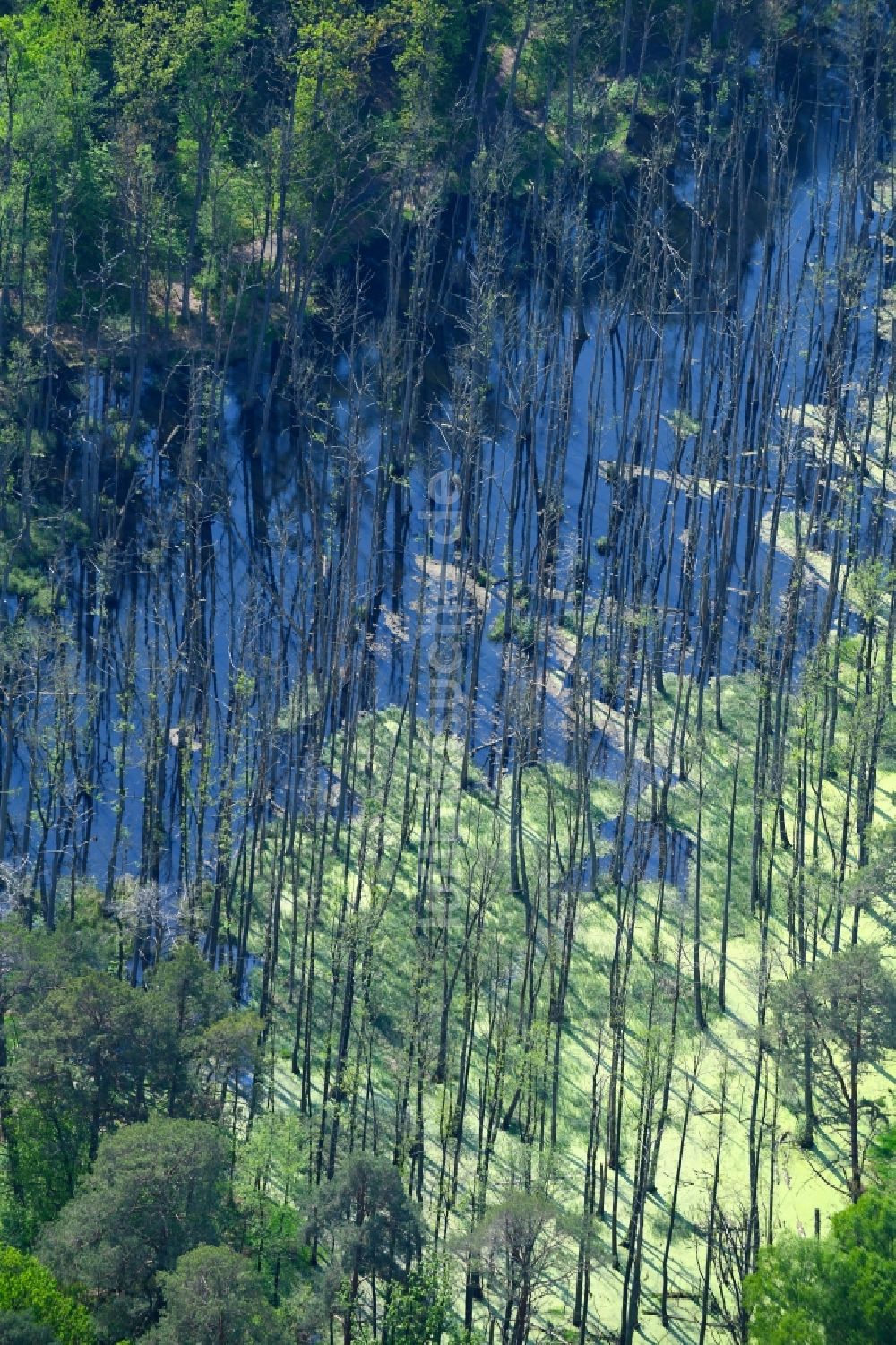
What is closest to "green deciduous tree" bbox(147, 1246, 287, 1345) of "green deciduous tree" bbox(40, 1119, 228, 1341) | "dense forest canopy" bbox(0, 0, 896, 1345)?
"dense forest canopy" bbox(0, 0, 896, 1345)

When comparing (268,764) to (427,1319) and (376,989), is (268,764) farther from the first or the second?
(427,1319)

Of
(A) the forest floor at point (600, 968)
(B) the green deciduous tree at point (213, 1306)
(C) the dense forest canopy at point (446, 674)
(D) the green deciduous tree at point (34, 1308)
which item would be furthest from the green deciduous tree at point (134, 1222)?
(A) the forest floor at point (600, 968)

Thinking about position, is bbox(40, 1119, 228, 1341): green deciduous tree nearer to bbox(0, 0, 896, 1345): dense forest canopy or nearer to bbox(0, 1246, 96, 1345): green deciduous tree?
bbox(0, 0, 896, 1345): dense forest canopy

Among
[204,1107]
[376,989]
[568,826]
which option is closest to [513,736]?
[568,826]

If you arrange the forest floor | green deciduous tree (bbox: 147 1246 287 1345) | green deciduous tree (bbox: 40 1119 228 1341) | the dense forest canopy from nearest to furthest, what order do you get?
green deciduous tree (bbox: 147 1246 287 1345), green deciduous tree (bbox: 40 1119 228 1341), the dense forest canopy, the forest floor

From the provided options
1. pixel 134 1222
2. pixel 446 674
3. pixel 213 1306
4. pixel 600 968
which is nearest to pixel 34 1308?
pixel 134 1222

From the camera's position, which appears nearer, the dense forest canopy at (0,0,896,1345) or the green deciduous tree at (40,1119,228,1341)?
the green deciduous tree at (40,1119,228,1341)

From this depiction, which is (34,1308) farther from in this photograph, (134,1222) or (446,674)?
(446,674)

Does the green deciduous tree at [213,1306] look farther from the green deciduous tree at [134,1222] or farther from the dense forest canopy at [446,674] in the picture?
the green deciduous tree at [134,1222]

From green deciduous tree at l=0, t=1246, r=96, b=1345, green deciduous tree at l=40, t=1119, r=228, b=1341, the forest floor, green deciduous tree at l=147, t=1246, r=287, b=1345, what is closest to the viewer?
green deciduous tree at l=0, t=1246, r=96, b=1345
